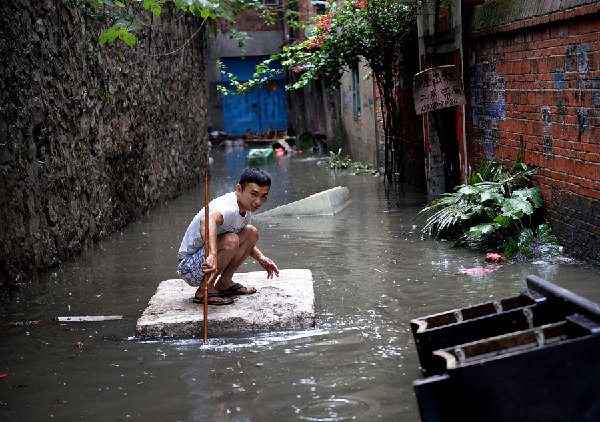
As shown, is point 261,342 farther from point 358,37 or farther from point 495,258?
point 358,37

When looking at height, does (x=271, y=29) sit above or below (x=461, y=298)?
above

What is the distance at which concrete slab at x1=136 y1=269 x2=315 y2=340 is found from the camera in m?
5.41

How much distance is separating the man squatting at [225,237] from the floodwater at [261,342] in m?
0.57

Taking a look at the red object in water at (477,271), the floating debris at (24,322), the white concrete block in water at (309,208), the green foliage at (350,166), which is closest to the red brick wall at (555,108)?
the red object in water at (477,271)

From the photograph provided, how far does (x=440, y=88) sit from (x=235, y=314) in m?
5.70

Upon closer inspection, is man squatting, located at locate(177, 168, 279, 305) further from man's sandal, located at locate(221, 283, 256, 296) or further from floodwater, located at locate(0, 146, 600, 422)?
floodwater, located at locate(0, 146, 600, 422)

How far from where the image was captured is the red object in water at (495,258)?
288 inches

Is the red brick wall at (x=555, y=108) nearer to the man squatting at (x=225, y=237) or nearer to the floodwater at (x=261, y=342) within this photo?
the floodwater at (x=261, y=342)

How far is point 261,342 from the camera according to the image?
521 cm

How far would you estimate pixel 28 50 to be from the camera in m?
7.63

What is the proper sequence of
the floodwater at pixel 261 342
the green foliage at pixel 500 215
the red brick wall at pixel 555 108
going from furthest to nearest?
the green foliage at pixel 500 215 → the red brick wall at pixel 555 108 → the floodwater at pixel 261 342

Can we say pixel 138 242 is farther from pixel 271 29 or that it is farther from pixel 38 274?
pixel 271 29

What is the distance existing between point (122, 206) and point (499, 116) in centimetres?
508

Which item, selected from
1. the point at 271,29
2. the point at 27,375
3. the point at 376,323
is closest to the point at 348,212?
the point at 376,323
